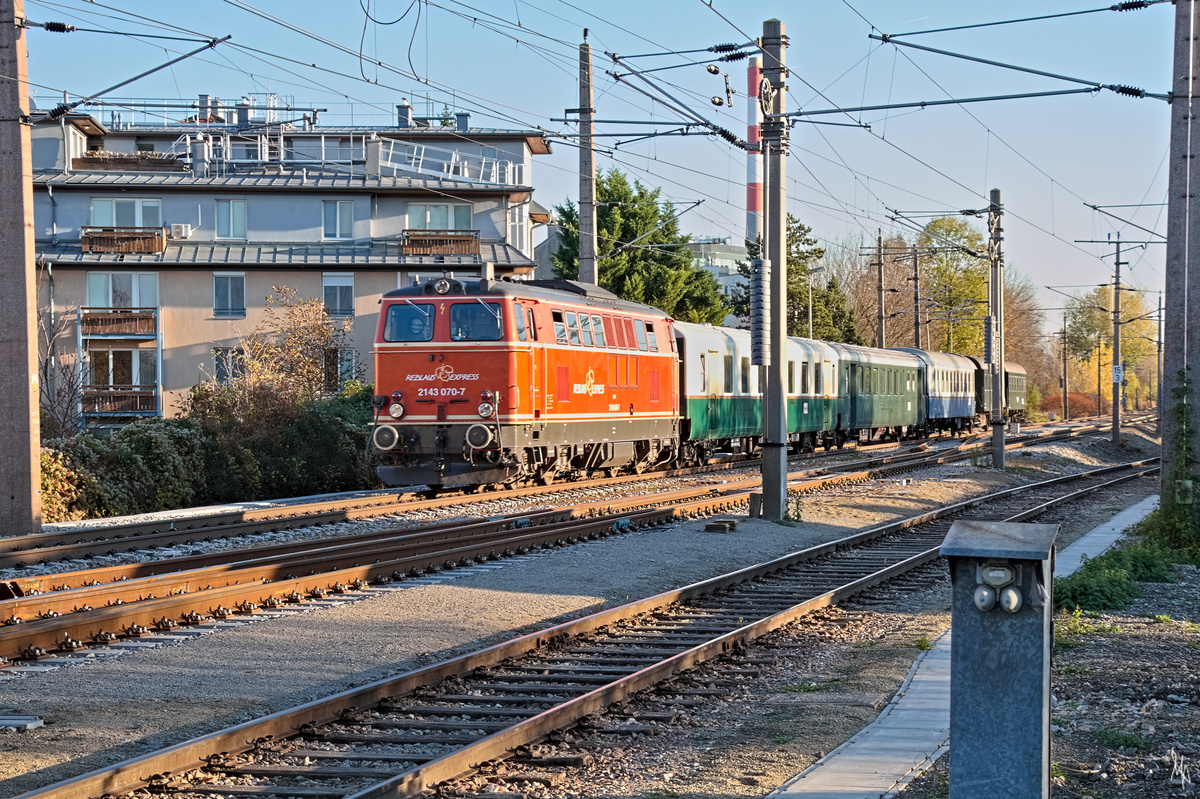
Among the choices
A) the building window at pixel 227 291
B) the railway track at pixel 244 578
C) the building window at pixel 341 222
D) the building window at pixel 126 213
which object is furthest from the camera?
the building window at pixel 341 222

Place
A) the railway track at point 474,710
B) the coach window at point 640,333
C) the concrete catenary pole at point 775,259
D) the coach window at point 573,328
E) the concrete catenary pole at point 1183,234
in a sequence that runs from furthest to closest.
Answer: the coach window at point 640,333 → the coach window at point 573,328 → the concrete catenary pole at point 775,259 → the concrete catenary pole at point 1183,234 → the railway track at point 474,710

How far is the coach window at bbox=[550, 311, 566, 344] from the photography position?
73.2 feet

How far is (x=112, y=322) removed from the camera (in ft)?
145

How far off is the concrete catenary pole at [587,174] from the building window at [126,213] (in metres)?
24.6

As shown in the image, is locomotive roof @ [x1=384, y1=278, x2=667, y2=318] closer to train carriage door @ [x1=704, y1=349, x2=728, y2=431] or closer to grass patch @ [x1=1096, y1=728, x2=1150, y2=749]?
train carriage door @ [x1=704, y1=349, x2=728, y2=431]

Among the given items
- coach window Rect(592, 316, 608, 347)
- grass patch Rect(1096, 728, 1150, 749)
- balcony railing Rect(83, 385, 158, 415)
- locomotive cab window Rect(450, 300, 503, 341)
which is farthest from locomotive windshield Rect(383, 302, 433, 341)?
balcony railing Rect(83, 385, 158, 415)

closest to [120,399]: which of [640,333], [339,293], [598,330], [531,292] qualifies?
[339,293]

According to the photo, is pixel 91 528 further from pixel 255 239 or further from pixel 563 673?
pixel 255 239

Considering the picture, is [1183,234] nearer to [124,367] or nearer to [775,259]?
[775,259]

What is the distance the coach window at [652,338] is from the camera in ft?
87.8

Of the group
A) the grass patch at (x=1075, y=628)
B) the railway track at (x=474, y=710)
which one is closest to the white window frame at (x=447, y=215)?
the railway track at (x=474, y=710)

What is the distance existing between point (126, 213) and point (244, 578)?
3765 cm

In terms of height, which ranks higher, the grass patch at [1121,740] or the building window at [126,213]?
the building window at [126,213]

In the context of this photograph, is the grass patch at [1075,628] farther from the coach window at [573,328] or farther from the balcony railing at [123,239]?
the balcony railing at [123,239]
